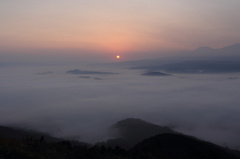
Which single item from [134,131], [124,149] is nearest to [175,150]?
[124,149]

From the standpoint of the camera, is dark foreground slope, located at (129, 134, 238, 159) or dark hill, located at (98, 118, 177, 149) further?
dark hill, located at (98, 118, 177, 149)

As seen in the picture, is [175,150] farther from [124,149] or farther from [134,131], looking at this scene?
[134,131]

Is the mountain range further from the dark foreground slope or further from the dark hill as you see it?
the dark hill

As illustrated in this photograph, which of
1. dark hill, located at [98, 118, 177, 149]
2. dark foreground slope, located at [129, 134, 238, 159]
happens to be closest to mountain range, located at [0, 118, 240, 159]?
dark foreground slope, located at [129, 134, 238, 159]

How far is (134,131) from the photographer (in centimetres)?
3756

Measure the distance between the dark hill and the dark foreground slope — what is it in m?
15.4

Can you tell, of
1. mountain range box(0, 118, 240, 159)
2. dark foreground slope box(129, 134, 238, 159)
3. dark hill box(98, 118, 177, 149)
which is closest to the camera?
mountain range box(0, 118, 240, 159)

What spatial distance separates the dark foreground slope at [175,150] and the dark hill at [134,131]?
607 inches

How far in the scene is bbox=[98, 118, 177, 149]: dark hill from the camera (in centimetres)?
3300

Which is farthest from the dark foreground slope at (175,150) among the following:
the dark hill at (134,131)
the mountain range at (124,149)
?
the dark hill at (134,131)

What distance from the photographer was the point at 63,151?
997cm

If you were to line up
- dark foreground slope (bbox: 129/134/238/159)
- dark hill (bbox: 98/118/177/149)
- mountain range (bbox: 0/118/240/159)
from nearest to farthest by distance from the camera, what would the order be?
mountain range (bbox: 0/118/240/159), dark foreground slope (bbox: 129/134/238/159), dark hill (bbox: 98/118/177/149)

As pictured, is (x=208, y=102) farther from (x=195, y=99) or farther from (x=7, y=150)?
(x=7, y=150)

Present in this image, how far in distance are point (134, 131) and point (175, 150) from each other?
23.0 meters
